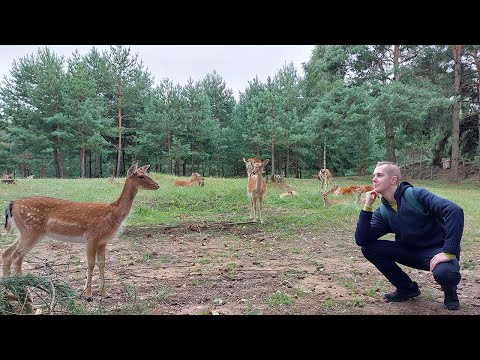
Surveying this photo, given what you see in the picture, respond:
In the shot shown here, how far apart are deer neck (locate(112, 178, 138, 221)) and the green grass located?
1.89 m

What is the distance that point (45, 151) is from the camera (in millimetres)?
7398

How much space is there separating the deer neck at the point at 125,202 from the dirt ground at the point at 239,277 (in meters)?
0.50

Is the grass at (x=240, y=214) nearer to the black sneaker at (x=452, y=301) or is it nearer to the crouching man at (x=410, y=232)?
the crouching man at (x=410, y=232)

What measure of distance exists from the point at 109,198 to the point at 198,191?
2.33 metres

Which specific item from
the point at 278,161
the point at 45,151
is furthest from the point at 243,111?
the point at 45,151

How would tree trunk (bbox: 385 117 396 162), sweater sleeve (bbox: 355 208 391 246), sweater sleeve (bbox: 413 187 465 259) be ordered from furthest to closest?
tree trunk (bbox: 385 117 396 162)
sweater sleeve (bbox: 355 208 391 246)
sweater sleeve (bbox: 413 187 465 259)

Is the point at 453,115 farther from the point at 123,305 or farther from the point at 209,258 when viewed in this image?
the point at 123,305

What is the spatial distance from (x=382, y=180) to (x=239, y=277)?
1.39 metres

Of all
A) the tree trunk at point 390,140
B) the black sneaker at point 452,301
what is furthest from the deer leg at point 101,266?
the tree trunk at point 390,140

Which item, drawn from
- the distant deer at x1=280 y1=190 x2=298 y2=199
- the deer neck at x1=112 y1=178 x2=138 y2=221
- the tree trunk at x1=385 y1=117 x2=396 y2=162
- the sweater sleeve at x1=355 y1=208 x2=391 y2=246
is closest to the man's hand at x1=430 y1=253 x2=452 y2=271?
the sweater sleeve at x1=355 y1=208 x2=391 y2=246

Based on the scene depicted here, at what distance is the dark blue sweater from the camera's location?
6.74 feet

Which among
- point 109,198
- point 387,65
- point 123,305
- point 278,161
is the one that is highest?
point 387,65

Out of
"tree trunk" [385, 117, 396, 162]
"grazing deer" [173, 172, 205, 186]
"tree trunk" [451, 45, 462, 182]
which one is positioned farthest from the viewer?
"tree trunk" [451, 45, 462, 182]

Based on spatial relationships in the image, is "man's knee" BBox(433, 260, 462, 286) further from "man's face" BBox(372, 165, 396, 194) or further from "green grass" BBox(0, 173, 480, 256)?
"green grass" BBox(0, 173, 480, 256)
